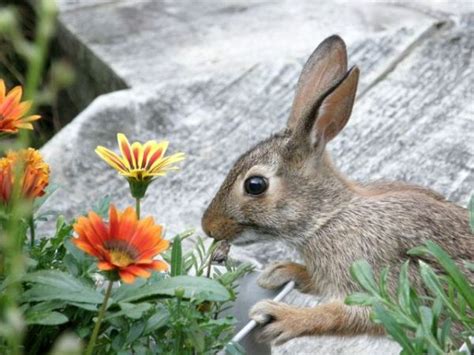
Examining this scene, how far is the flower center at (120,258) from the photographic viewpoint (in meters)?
1.52

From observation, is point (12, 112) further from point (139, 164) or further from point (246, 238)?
point (246, 238)

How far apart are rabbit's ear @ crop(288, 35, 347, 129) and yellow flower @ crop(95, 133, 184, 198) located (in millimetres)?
893

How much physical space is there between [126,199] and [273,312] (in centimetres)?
138

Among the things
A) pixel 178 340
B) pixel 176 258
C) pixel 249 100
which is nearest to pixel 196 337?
pixel 178 340

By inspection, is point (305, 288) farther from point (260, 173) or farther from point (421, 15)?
point (421, 15)

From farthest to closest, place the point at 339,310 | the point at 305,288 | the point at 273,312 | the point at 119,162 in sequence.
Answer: the point at 305,288
the point at 339,310
the point at 273,312
the point at 119,162

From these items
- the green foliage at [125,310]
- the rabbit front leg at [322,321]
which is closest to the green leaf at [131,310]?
the green foliage at [125,310]

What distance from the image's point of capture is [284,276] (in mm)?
2420

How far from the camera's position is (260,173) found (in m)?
2.62

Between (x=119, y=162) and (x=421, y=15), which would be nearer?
(x=119, y=162)

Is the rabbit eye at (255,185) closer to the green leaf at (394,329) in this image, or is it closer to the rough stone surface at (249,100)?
the rough stone surface at (249,100)

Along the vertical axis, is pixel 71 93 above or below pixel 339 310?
below

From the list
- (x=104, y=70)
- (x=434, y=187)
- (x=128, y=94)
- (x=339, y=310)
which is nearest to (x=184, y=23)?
(x=104, y=70)

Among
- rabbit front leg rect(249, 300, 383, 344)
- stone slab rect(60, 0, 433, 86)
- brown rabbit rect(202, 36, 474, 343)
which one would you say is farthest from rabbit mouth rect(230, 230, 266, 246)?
stone slab rect(60, 0, 433, 86)
